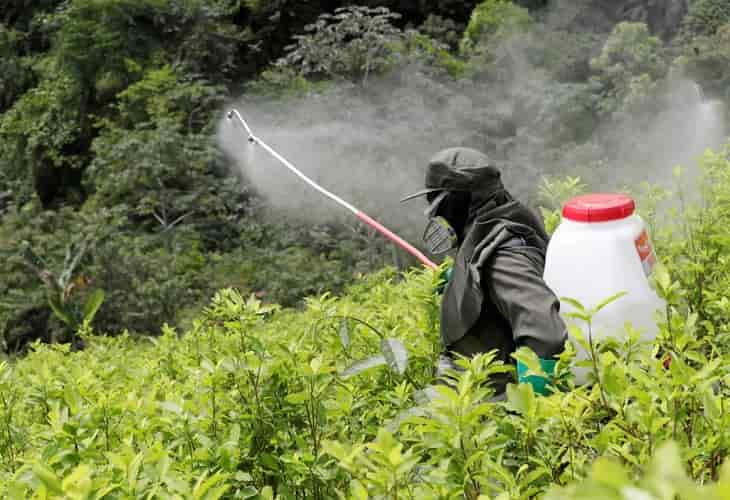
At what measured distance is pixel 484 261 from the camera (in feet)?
7.24

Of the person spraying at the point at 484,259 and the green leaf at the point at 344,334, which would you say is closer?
the green leaf at the point at 344,334

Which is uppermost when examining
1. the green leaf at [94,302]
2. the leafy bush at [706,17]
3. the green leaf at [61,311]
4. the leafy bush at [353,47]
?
the leafy bush at [706,17]

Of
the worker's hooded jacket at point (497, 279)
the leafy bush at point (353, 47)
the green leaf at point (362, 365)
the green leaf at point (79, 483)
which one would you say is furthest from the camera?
the leafy bush at point (353, 47)

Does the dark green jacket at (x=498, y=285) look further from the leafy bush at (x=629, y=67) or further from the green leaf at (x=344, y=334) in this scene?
the leafy bush at (x=629, y=67)

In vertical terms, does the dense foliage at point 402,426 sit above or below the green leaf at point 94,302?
above

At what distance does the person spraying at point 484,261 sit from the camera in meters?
2.10

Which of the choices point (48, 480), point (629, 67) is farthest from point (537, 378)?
point (629, 67)

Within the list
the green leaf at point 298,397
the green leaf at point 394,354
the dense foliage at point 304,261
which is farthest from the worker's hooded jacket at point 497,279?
the green leaf at point 298,397

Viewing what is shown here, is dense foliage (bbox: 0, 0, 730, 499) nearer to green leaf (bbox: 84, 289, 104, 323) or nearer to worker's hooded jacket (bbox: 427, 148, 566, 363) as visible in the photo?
green leaf (bbox: 84, 289, 104, 323)

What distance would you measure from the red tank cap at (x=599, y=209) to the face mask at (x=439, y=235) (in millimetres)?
532

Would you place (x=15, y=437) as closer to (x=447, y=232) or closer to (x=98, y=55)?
(x=447, y=232)

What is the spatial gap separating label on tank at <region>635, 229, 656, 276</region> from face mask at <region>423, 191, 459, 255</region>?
0.65 m

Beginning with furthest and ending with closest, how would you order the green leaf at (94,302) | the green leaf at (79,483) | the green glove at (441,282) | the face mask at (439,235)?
the green leaf at (94,302) → the green glove at (441,282) → the face mask at (439,235) → the green leaf at (79,483)

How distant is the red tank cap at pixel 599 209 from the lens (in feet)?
6.42
